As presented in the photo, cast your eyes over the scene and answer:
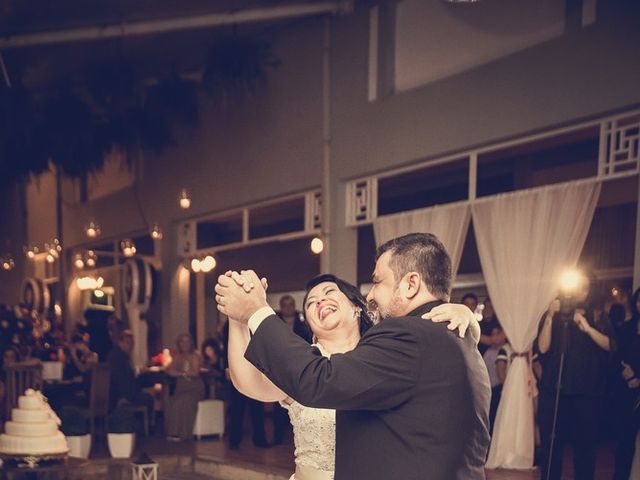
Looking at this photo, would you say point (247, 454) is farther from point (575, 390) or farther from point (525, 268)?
point (575, 390)

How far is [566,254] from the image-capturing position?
257 inches

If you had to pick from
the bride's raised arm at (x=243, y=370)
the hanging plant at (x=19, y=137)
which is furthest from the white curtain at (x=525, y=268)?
the hanging plant at (x=19, y=137)

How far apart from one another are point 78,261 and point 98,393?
18.6 ft

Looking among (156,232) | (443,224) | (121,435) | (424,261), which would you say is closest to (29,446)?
(121,435)

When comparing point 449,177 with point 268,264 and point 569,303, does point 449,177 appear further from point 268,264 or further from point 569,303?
point 268,264

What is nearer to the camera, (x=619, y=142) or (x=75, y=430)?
(x=619, y=142)

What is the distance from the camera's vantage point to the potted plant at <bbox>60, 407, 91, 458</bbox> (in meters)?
6.57

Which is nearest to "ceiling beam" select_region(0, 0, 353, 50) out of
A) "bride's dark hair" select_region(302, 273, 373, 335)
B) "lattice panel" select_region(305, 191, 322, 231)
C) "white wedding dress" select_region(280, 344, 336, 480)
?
"lattice panel" select_region(305, 191, 322, 231)

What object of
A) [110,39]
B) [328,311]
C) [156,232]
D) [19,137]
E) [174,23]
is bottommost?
[328,311]

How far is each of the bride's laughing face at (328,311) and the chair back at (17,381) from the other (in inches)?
217

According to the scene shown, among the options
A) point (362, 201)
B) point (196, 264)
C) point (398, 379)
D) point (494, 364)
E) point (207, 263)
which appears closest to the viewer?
point (398, 379)

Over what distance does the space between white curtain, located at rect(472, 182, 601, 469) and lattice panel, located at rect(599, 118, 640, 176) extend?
214 millimetres

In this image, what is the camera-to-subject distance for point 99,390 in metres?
9.54

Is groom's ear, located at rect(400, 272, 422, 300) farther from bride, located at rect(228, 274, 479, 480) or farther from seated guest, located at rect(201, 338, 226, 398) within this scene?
seated guest, located at rect(201, 338, 226, 398)
